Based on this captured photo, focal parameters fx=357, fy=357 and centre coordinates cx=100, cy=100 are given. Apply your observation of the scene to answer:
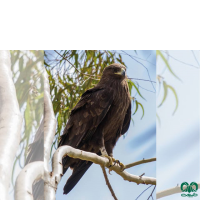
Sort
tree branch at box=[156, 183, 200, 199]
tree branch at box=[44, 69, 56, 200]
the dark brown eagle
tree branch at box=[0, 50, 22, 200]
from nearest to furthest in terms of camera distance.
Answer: tree branch at box=[0, 50, 22, 200]
tree branch at box=[44, 69, 56, 200]
tree branch at box=[156, 183, 200, 199]
the dark brown eagle

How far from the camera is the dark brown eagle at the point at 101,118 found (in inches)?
78.7

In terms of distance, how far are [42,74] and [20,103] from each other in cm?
21

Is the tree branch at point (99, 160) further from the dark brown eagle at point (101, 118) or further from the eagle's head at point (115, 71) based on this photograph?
the eagle's head at point (115, 71)

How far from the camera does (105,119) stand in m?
2.05

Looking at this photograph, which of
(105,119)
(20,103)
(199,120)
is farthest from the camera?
(105,119)

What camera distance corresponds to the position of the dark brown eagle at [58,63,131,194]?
6.56 ft

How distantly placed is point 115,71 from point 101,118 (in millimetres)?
284

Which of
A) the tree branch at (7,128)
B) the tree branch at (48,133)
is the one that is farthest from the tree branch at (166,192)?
the tree branch at (7,128)

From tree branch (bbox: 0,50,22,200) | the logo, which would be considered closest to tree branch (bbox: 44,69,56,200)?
tree branch (bbox: 0,50,22,200)

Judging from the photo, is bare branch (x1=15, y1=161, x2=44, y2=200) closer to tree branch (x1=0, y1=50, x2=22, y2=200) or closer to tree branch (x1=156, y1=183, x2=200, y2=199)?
tree branch (x1=0, y1=50, x2=22, y2=200)

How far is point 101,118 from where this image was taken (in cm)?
201
